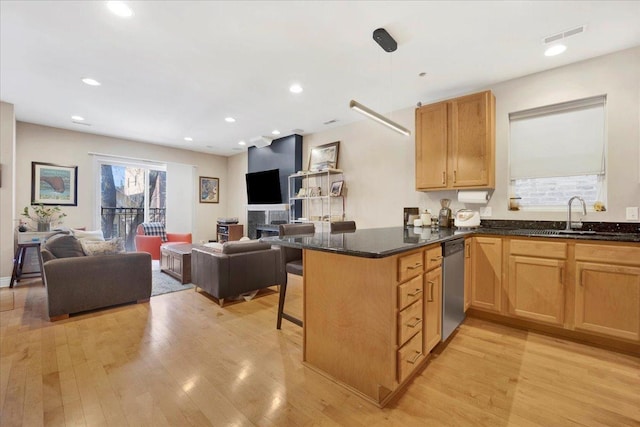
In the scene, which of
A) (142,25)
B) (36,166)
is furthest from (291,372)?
(36,166)

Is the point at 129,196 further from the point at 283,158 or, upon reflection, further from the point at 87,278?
the point at 87,278

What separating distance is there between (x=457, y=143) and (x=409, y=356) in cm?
251

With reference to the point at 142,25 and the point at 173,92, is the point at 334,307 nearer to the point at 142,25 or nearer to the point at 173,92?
the point at 142,25

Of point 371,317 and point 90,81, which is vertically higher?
point 90,81

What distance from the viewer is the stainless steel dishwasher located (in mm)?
2168

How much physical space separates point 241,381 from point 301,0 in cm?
271

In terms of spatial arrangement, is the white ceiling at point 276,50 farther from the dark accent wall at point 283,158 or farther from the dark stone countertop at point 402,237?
the dark stone countertop at point 402,237

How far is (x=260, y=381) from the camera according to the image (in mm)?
1827

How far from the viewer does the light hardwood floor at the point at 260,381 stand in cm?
152

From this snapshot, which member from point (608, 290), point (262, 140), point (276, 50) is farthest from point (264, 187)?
point (608, 290)

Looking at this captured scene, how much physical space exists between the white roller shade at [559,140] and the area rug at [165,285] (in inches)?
182

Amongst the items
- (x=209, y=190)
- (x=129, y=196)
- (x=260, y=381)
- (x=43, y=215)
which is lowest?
(x=260, y=381)

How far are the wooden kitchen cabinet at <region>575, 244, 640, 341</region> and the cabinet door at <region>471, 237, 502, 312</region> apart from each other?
0.57m

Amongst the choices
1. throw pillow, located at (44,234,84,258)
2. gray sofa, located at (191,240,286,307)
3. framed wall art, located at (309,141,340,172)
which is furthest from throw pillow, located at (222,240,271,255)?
framed wall art, located at (309,141,340,172)
